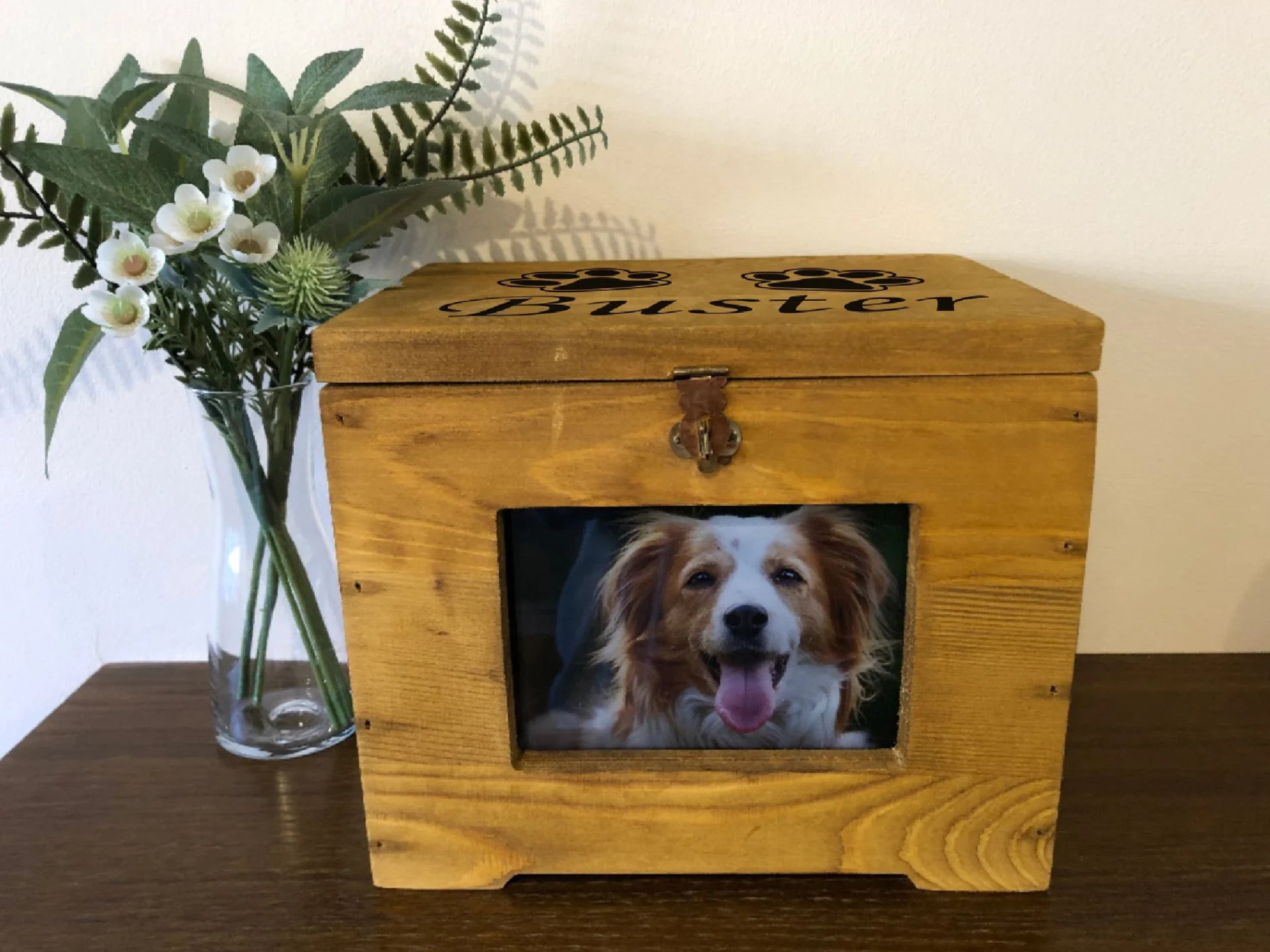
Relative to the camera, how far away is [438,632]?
61 centimetres

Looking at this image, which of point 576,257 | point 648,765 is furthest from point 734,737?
point 576,257

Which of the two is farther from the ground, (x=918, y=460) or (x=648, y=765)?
(x=918, y=460)

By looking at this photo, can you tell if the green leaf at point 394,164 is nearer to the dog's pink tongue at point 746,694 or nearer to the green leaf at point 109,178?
the green leaf at point 109,178

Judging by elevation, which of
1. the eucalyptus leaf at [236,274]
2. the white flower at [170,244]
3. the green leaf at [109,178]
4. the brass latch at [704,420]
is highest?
the green leaf at [109,178]

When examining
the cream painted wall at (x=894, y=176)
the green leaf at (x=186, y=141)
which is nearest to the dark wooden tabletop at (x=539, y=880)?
the cream painted wall at (x=894, y=176)

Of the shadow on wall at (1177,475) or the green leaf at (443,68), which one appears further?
the shadow on wall at (1177,475)

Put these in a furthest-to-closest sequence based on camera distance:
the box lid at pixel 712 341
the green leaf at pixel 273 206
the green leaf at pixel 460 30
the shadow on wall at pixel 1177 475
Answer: the shadow on wall at pixel 1177 475, the green leaf at pixel 460 30, the green leaf at pixel 273 206, the box lid at pixel 712 341

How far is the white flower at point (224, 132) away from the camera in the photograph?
0.77m

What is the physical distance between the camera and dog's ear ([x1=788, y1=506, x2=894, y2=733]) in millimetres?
601

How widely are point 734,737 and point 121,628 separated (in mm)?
646

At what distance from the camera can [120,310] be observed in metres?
0.62

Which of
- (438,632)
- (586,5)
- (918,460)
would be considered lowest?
(438,632)

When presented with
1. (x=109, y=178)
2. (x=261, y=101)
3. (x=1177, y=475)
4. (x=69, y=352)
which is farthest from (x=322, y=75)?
(x=1177, y=475)

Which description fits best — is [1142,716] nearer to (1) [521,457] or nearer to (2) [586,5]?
(1) [521,457]
